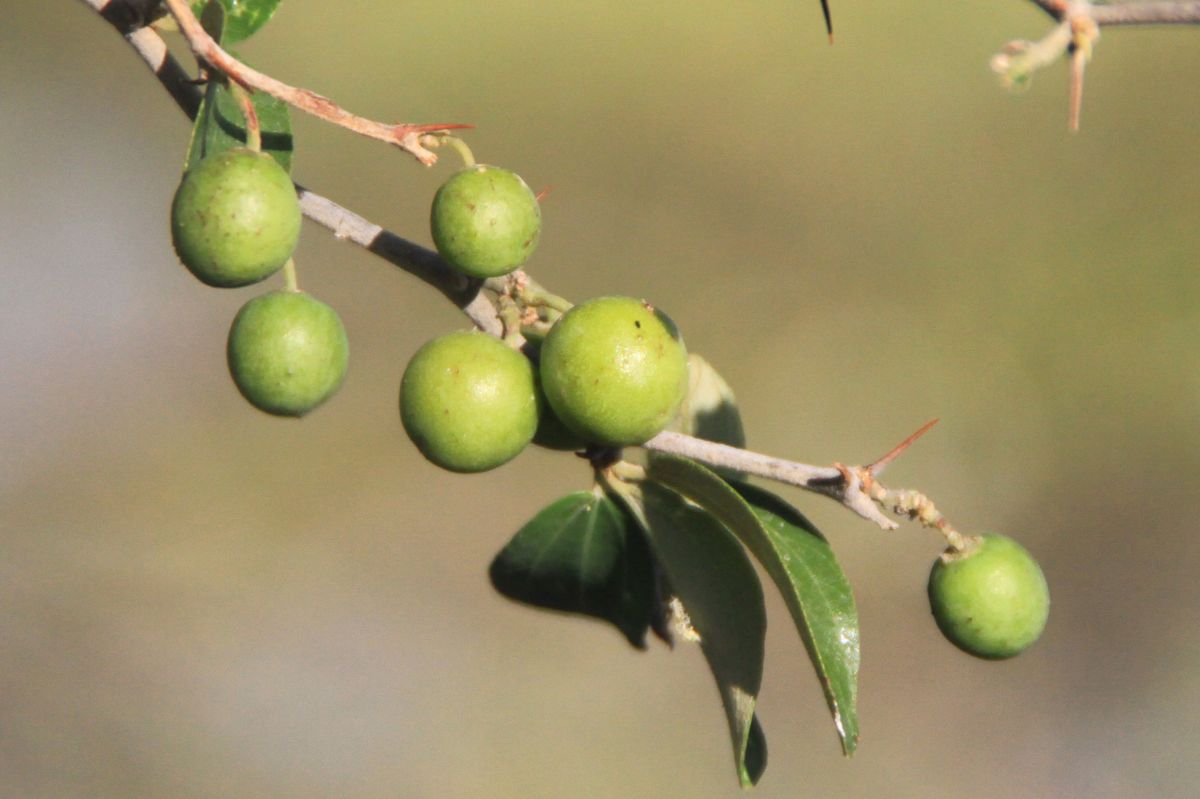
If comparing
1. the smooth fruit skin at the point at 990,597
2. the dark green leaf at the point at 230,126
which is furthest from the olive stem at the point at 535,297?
the smooth fruit skin at the point at 990,597

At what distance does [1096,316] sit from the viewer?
6102 mm

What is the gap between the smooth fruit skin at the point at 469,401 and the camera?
61.9 inches

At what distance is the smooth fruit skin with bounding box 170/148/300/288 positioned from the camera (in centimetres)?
149

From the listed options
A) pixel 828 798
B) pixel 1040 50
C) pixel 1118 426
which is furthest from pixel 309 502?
pixel 1040 50

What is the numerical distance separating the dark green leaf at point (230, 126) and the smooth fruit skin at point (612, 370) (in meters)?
0.48

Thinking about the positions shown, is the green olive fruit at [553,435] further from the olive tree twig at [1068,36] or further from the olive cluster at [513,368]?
the olive tree twig at [1068,36]

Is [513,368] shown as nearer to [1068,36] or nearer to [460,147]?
[460,147]

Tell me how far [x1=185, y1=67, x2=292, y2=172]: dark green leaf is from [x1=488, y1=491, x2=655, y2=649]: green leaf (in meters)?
0.66

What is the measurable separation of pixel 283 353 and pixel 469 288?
0.26 meters

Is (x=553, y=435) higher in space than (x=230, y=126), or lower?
lower

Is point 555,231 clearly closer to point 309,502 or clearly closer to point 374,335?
point 374,335

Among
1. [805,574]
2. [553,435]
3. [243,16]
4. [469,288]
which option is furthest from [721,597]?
[243,16]

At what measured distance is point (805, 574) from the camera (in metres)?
1.57

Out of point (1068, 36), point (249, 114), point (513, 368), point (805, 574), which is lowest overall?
point (805, 574)
